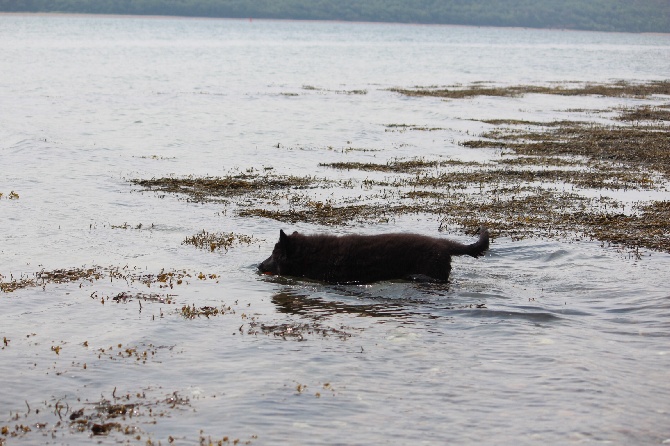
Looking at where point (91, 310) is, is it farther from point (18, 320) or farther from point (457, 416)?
point (457, 416)

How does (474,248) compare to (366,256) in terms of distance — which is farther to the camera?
(366,256)

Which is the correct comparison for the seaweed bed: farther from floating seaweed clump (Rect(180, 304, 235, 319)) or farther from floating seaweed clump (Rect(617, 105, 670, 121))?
floating seaweed clump (Rect(617, 105, 670, 121))

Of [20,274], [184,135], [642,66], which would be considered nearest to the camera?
[20,274]

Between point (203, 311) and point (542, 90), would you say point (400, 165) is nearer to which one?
point (203, 311)

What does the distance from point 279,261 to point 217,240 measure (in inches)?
90.7

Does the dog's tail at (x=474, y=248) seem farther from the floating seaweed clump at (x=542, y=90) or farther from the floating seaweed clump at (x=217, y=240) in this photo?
the floating seaweed clump at (x=542, y=90)

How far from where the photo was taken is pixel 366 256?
38.5 feet

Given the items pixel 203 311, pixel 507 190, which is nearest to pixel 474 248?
pixel 203 311

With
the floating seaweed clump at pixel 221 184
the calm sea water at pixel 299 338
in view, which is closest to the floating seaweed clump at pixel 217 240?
the calm sea water at pixel 299 338

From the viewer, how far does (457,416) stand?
7.56 meters

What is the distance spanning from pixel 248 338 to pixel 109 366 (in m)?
1.64

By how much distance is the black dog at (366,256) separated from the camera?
Answer: 11.5 metres

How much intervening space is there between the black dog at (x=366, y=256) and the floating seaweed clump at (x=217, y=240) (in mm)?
1715

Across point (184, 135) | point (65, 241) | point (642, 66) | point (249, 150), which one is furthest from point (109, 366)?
point (642, 66)
